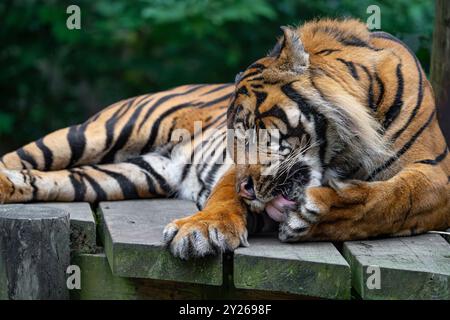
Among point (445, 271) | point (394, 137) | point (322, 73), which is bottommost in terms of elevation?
point (445, 271)

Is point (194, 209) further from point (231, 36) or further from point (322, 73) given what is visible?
point (231, 36)

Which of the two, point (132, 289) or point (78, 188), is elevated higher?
point (78, 188)

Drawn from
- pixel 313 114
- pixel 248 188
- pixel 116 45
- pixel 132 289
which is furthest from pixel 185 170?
pixel 116 45

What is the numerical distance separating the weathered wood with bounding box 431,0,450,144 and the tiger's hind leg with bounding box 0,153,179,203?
1382mm

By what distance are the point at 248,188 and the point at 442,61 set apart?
5.41 ft

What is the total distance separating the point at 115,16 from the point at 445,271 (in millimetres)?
5127

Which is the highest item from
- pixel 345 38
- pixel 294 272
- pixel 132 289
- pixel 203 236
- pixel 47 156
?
pixel 345 38

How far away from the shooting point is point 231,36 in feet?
23.5

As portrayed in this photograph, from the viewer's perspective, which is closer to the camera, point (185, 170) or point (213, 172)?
point (213, 172)

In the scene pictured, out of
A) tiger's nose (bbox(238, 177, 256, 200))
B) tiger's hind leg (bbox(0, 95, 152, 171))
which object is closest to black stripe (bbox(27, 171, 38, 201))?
tiger's hind leg (bbox(0, 95, 152, 171))

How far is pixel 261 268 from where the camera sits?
284 cm

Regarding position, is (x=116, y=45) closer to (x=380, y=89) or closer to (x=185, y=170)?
(x=185, y=170)

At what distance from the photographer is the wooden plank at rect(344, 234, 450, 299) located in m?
2.71

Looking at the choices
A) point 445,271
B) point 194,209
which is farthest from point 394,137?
point 194,209
